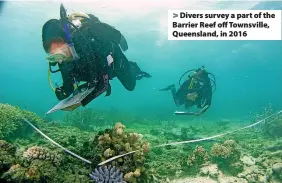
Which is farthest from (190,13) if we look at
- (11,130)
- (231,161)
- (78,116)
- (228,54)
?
(228,54)

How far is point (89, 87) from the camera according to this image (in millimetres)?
4453

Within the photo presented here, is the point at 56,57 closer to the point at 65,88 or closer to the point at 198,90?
the point at 65,88

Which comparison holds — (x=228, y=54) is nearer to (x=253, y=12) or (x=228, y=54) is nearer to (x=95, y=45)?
(x=253, y=12)

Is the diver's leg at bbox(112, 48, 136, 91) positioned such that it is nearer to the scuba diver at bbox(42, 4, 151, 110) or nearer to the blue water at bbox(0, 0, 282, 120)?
the scuba diver at bbox(42, 4, 151, 110)

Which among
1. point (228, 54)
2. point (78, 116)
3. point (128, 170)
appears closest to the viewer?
point (128, 170)

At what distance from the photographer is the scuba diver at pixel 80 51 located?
436 cm

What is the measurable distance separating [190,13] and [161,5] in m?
24.7

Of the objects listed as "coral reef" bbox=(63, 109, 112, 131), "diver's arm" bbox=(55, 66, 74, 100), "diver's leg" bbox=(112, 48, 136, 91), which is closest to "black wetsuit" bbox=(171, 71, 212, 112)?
"diver's leg" bbox=(112, 48, 136, 91)

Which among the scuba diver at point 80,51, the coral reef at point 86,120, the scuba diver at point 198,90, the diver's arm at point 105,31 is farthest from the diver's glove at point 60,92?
the coral reef at point 86,120

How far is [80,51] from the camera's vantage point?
4559 millimetres

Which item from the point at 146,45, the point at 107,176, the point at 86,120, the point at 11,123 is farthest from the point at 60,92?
the point at 146,45

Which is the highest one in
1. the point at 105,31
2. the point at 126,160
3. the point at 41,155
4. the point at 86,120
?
the point at 86,120

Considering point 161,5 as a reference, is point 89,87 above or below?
below

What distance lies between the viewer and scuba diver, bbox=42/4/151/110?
436cm
